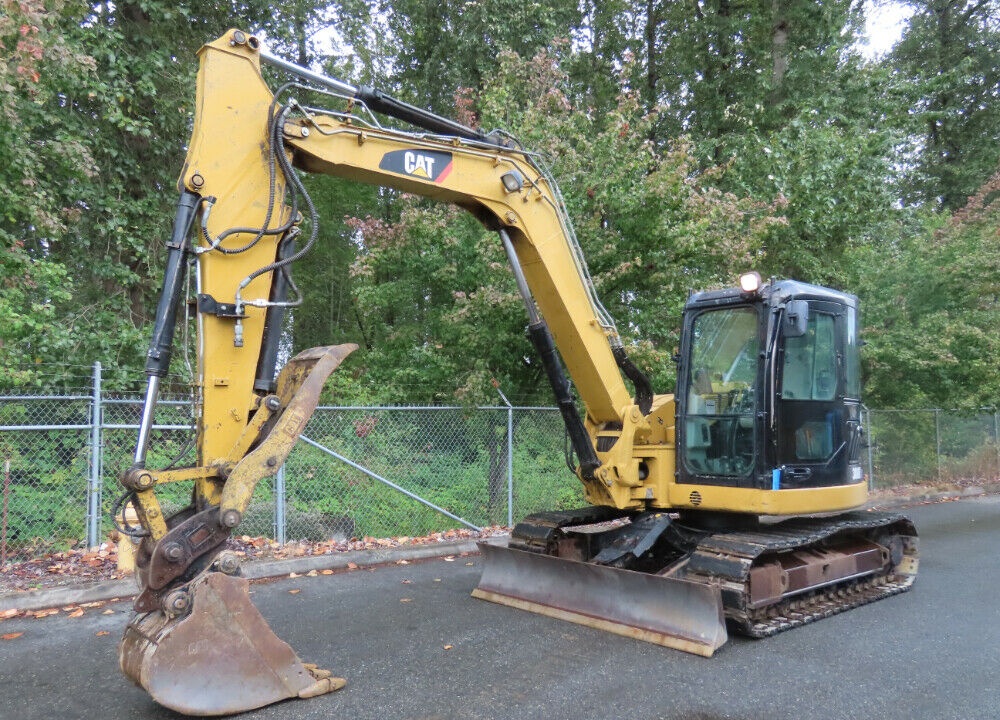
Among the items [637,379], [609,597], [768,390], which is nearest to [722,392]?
[768,390]

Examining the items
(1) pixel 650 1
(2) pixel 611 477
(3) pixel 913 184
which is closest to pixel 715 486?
(2) pixel 611 477

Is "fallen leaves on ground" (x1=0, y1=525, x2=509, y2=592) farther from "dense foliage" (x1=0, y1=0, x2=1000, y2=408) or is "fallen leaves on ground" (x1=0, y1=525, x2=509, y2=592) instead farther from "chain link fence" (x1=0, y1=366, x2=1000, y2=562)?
"dense foliage" (x1=0, y1=0, x2=1000, y2=408)

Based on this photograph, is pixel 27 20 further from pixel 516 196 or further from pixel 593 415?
pixel 593 415

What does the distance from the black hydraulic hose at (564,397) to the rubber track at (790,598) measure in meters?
1.14

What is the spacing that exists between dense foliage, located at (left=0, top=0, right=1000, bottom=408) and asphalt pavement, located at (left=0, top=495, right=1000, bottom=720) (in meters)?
3.42

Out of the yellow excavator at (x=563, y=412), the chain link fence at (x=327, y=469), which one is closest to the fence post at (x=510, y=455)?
the chain link fence at (x=327, y=469)

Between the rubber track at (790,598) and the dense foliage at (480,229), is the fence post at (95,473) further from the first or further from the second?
the rubber track at (790,598)

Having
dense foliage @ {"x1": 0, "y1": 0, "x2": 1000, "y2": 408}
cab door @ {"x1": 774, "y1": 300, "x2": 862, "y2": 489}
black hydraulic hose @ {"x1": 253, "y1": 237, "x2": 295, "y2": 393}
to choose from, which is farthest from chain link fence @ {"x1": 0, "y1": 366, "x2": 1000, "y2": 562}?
cab door @ {"x1": 774, "y1": 300, "x2": 862, "y2": 489}

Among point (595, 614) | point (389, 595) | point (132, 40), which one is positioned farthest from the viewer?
point (132, 40)

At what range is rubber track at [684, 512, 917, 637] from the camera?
5090mm

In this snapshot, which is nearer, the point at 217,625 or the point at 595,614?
the point at 217,625

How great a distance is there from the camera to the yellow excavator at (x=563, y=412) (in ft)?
12.2

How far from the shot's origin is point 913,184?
23.0m

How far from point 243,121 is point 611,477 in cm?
382
